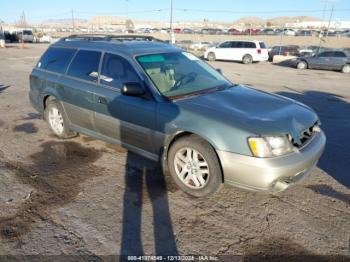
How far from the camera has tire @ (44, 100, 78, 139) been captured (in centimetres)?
534

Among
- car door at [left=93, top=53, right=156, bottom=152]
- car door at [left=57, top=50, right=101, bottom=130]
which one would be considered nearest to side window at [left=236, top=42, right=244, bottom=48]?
car door at [left=57, top=50, right=101, bottom=130]

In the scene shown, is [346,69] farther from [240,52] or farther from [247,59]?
[240,52]

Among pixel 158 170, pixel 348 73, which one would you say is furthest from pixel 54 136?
pixel 348 73

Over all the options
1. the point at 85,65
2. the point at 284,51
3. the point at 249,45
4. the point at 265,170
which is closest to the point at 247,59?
the point at 249,45

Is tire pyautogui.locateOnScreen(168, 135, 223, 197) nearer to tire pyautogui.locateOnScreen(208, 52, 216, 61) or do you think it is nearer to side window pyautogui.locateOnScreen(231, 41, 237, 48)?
side window pyautogui.locateOnScreen(231, 41, 237, 48)

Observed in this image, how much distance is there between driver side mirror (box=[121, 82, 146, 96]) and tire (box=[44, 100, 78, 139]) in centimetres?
187

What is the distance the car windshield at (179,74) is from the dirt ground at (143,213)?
46.6 inches

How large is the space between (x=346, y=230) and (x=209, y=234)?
137cm

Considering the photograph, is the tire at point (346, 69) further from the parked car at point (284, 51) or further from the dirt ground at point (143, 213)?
the dirt ground at point (143, 213)

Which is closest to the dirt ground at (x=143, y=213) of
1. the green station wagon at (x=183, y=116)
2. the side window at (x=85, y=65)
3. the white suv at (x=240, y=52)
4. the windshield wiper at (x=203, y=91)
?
the green station wagon at (x=183, y=116)

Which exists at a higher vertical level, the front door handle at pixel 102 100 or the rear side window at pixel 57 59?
the rear side window at pixel 57 59

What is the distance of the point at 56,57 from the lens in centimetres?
546

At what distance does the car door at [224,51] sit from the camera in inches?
943

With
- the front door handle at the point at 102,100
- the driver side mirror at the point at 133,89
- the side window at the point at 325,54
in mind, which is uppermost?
the driver side mirror at the point at 133,89
